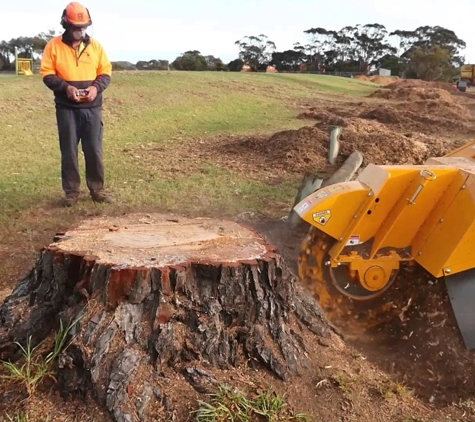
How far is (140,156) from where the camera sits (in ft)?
31.8

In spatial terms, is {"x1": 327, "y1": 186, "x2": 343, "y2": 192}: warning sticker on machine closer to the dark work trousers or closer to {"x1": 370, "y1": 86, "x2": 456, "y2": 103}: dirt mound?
the dark work trousers

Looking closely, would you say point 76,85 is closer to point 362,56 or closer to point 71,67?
point 71,67

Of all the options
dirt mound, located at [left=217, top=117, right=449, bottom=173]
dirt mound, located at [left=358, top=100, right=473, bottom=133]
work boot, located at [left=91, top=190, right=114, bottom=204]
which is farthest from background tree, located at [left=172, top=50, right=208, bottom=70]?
work boot, located at [left=91, top=190, right=114, bottom=204]

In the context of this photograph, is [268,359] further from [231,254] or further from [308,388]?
[231,254]

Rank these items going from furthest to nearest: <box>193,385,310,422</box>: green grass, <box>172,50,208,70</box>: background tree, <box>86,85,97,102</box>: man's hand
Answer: <box>172,50,208,70</box>: background tree
<box>86,85,97,102</box>: man's hand
<box>193,385,310,422</box>: green grass

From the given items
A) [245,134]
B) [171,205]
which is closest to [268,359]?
[171,205]

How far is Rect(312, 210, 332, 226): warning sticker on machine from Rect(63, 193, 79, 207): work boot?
12.3 feet

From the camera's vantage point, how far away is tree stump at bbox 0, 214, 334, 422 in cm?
277

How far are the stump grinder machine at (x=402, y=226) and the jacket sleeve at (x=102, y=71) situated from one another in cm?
336

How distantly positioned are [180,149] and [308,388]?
7.77 meters

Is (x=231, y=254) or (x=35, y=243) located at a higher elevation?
(x=231, y=254)

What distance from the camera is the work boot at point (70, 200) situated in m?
6.61

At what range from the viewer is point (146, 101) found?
52.4ft

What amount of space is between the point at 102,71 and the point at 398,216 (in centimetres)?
388
